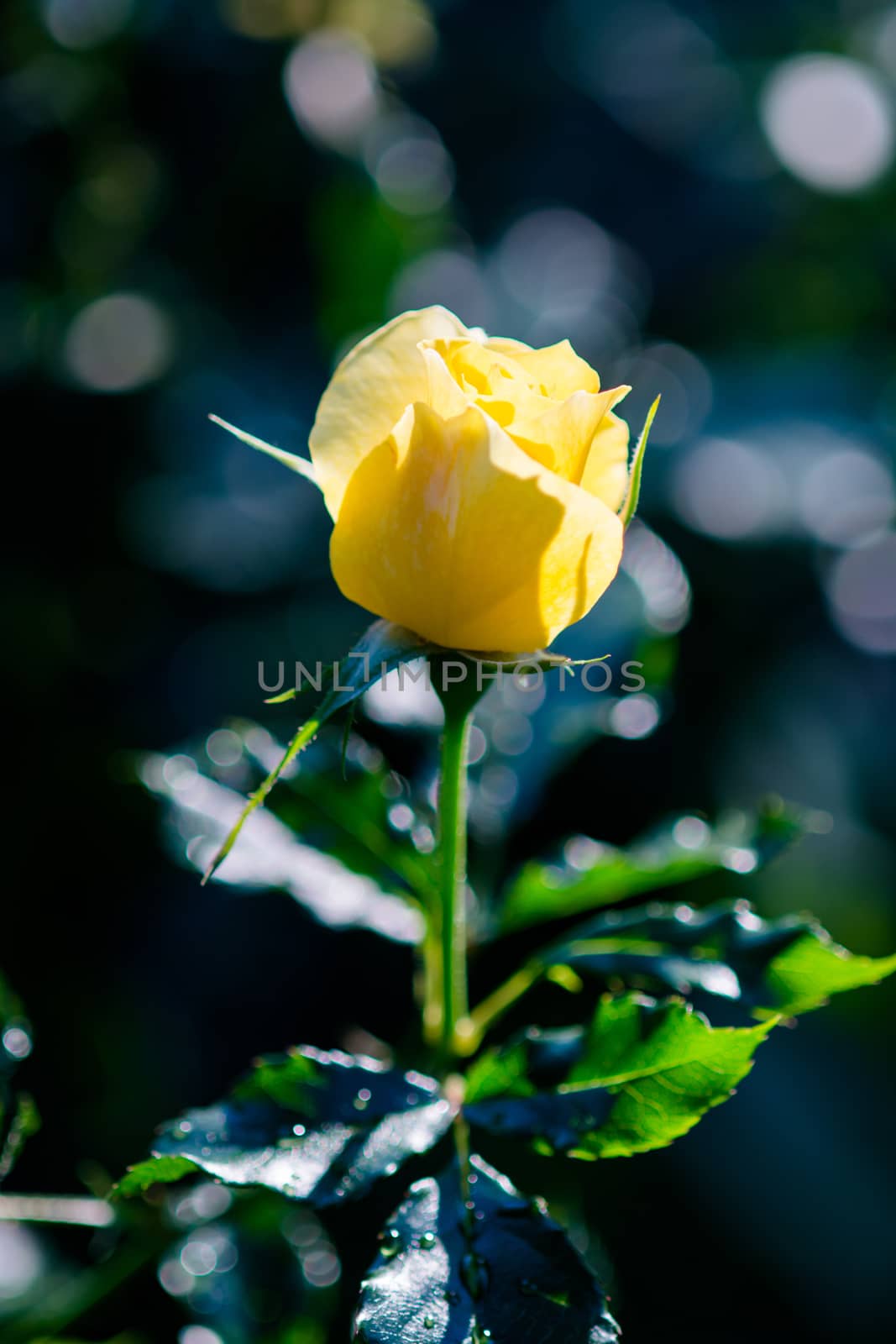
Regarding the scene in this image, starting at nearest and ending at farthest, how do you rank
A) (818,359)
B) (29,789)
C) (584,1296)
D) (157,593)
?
(584,1296) < (29,789) < (157,593) < (818,359)

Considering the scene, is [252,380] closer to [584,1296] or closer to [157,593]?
[157,593]

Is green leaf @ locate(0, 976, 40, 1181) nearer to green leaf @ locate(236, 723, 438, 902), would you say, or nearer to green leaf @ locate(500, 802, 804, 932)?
green leaf @ locate(236, 723, 438, 902)

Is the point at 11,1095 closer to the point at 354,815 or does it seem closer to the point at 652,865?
the point at 354,815

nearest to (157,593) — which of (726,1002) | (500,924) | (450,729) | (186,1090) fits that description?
(186,1090)

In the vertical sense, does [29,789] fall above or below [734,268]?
below

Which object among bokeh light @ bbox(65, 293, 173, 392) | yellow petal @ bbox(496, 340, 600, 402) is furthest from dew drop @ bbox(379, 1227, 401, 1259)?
bokeh light @ bbox(65, 293, 173, 392)

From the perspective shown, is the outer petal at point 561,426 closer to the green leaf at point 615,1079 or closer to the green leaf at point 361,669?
the green leaf at point 361,669
